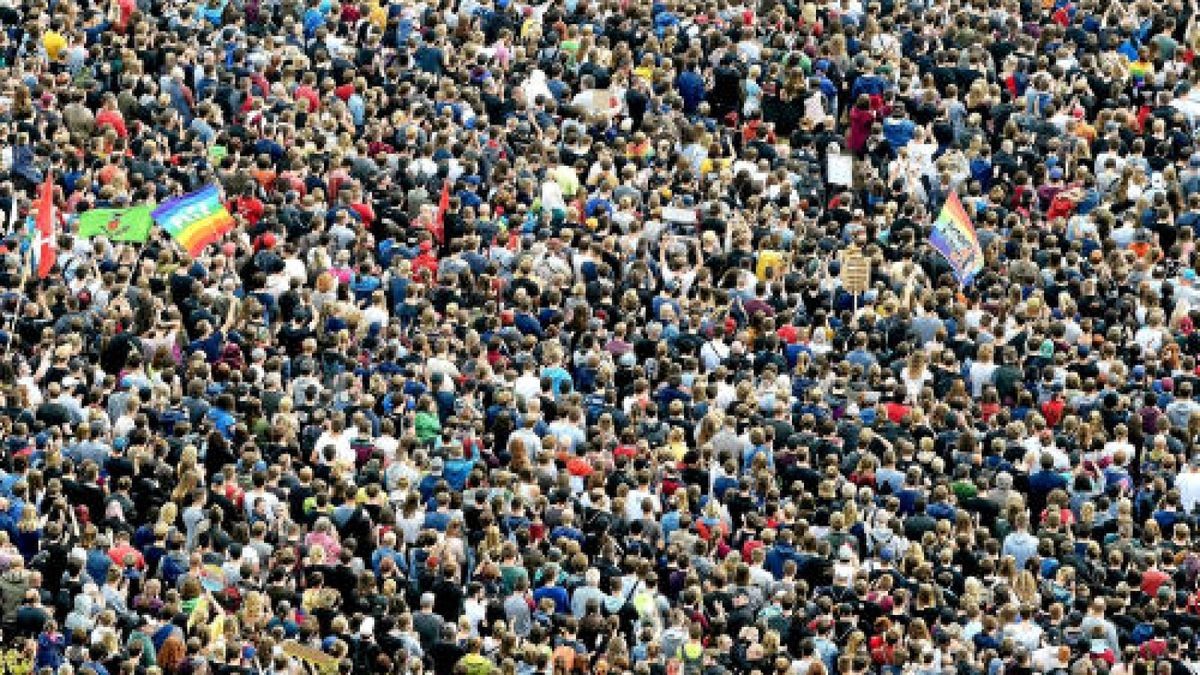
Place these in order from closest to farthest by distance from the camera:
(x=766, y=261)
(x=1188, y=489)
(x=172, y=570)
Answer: (x=172, y=570) < (x=1188, y=489) < (x=766, y=261)

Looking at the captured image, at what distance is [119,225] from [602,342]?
17.3 ft

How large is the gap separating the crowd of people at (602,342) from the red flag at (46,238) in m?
0.14

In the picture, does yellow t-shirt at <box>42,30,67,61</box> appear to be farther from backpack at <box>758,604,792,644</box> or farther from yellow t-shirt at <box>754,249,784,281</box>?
backpack at <box>758,604,792,644</box>

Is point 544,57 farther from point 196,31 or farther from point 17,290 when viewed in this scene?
point 17,290

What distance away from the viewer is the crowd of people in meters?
45.2

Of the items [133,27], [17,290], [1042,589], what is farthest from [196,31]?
[1042,589]

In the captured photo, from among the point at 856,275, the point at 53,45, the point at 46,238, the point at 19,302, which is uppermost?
the point at 46,238

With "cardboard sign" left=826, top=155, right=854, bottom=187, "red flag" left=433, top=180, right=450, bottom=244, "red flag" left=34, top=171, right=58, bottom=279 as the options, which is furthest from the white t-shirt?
"red flag" left=34, top=171, right=58, bottom=279

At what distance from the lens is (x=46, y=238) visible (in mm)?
51406

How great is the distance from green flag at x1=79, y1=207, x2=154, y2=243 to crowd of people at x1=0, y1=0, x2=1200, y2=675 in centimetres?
24

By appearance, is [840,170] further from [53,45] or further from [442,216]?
[53,45]

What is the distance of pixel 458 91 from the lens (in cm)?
5741

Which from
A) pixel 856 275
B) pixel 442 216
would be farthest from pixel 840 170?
pixel 442 216

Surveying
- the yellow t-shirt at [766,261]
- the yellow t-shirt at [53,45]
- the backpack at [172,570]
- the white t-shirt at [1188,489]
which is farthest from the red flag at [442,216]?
the white t-shirt at [1188,489]
